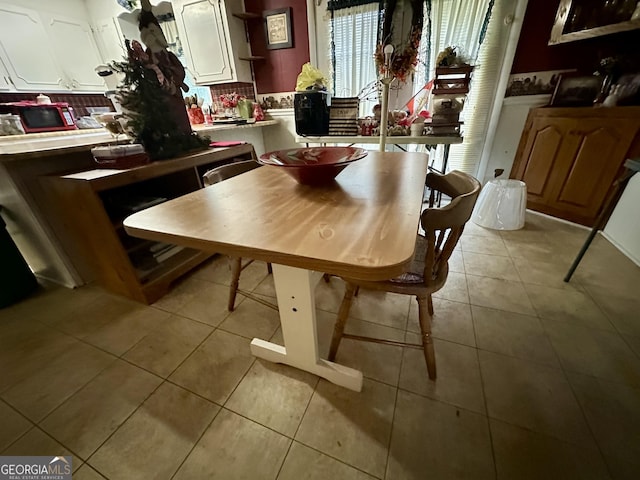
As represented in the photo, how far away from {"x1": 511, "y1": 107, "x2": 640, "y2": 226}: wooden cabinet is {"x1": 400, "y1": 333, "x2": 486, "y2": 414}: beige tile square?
6.23 feet

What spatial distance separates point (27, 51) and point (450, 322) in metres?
4.86

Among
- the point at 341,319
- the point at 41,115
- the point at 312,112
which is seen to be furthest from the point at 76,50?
the point at 341,319

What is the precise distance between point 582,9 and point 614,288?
205 centimetres

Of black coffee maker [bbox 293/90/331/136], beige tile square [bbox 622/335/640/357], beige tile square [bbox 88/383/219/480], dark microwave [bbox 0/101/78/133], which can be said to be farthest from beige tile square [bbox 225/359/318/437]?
dark microwave [bbox 0/101/78/133]

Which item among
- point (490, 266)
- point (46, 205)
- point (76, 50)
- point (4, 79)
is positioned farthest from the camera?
point (76, 50)

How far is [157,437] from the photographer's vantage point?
90cm

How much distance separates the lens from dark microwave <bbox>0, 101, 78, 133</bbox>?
8.33ft

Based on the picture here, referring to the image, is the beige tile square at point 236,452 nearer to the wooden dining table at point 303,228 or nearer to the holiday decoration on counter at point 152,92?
the wooden dining table at point 303,228

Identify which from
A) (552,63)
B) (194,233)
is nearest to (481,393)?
(194,233)

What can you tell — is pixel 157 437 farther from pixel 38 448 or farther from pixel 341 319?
pixel 341 319

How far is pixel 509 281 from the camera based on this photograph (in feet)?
5.18

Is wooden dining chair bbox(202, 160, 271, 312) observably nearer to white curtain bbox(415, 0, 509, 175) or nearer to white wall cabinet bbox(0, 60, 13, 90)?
white curtain bbox(415, 0, 509, 175)

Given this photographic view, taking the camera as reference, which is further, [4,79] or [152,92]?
[4,79]

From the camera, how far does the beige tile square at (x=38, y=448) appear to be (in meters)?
0.87
